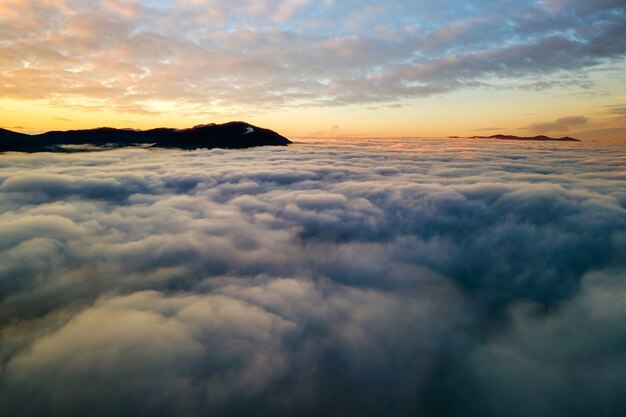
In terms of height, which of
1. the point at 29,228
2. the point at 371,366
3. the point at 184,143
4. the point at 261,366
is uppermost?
the point at 184,143

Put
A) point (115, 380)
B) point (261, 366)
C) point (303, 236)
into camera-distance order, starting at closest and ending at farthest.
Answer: point (115, 380) < point (261, 366) < point (303, 236)

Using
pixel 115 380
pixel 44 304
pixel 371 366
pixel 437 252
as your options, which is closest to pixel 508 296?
pixel 437 252

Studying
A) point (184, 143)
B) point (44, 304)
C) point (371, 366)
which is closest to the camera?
point (371, 366)

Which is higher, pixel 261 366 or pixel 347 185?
pixel 347 185

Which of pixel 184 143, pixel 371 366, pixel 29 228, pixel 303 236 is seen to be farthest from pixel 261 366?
pixel 184 143

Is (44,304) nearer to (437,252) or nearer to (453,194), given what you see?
(437,252)

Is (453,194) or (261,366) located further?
(453,194)
